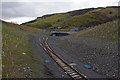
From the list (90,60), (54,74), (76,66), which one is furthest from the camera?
(90,60)

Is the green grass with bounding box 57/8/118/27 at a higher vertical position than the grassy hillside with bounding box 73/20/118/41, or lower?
higher

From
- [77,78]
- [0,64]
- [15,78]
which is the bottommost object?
[77,78]

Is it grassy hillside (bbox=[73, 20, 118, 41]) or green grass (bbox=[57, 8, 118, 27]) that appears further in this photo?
green grass (bbox=[57, 8, 118, 27])

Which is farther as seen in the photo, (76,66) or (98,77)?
(76,66)

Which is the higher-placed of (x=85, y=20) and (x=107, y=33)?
(x=85, y=20)

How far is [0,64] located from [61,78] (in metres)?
5.78

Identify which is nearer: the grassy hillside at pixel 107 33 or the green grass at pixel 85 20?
the grassy hillside at pixel 107 33

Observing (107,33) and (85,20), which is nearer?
(107,33)

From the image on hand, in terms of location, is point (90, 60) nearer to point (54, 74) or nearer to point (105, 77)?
point (105, 77)

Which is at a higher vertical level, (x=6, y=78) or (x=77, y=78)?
(x=6, y=78)

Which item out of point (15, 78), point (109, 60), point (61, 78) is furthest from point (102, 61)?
point (15, 78)

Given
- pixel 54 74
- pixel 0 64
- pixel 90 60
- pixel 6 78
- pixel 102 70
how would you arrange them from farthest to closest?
pixel 90 60 → pixel 102 70 → pixel 54 74 → pixel 0 64 → pixel 6 78

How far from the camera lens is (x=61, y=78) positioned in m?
9.69

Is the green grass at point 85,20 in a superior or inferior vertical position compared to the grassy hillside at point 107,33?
superior
